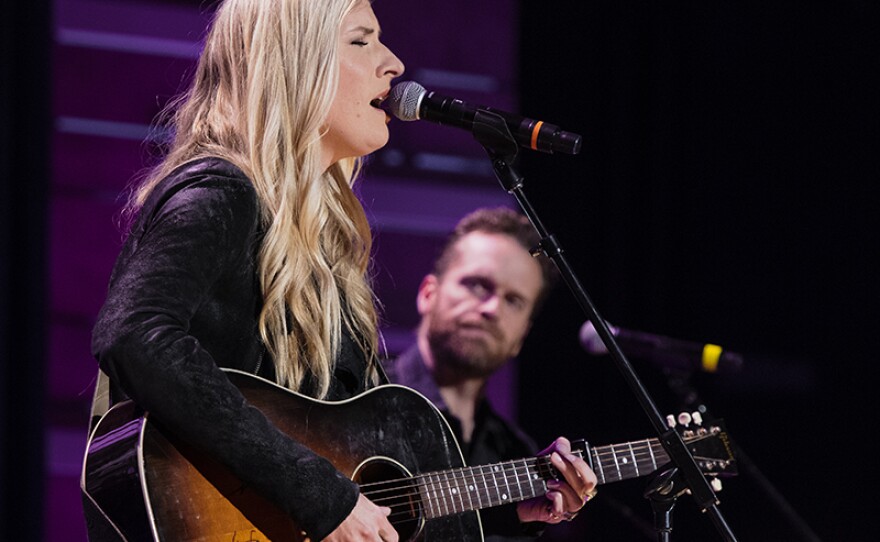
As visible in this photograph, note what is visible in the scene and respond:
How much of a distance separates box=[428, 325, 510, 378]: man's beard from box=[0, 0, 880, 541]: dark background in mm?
787

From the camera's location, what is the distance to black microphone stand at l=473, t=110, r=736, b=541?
6.56ft

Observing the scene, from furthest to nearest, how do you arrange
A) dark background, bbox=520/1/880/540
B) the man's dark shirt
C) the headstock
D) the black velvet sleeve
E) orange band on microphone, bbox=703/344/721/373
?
dark background, bbox=520/1/880/540 < the man's dark shirt < orange band on microphone, bbox=703/344/721/373 < the headstock < the black velvet sleeve

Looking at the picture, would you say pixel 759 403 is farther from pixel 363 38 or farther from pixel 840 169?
pixel 363 38

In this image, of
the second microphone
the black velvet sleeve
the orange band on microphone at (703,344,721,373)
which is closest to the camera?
the black velvet sleeve

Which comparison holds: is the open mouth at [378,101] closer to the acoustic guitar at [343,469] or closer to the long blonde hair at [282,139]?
the long blonde hair at [282,139]

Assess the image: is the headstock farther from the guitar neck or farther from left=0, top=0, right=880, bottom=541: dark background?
left=0, top=0, right=880, bottom=541: dark background

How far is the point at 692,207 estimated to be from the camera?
4992 mm

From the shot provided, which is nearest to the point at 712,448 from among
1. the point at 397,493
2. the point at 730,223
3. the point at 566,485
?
the point at 566,485

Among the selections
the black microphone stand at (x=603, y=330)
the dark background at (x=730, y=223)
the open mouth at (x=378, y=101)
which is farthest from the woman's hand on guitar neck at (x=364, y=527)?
the dark background at (x=730, y=223)

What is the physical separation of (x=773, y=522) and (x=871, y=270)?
1201 millimetres

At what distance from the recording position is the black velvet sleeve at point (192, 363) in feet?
6.05

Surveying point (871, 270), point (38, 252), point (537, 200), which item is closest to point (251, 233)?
point (38, 252)

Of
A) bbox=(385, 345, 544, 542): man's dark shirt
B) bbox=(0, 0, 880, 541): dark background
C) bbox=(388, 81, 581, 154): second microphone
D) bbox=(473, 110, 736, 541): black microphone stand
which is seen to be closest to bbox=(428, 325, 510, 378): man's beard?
bbox=(385, 345, 544, 542): man's dark shirt

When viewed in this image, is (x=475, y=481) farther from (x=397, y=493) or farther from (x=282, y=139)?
(x=282, y=139)
